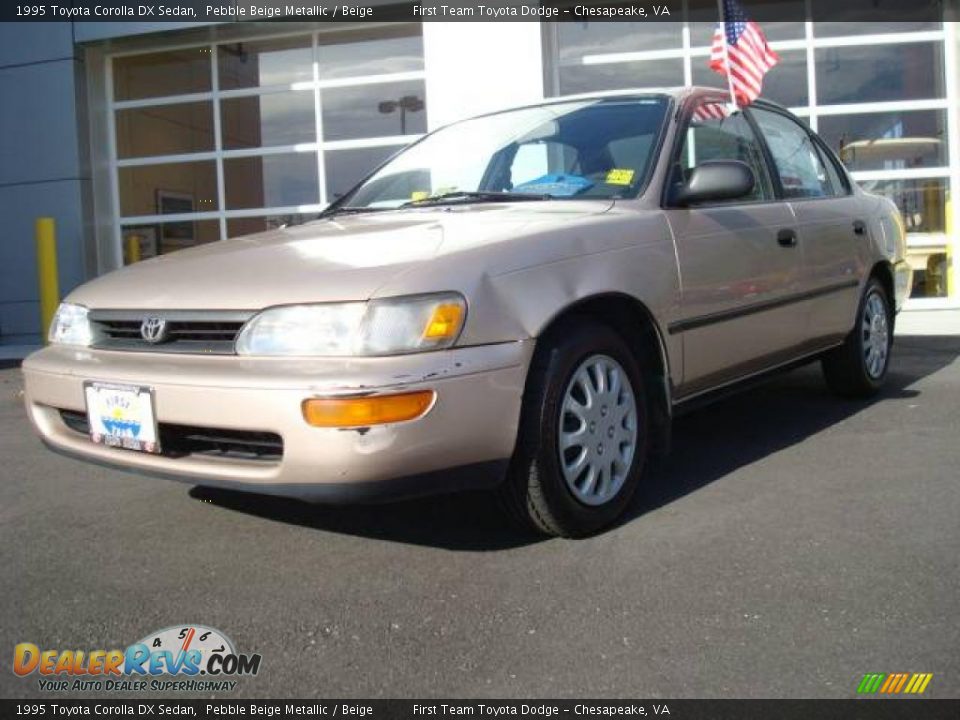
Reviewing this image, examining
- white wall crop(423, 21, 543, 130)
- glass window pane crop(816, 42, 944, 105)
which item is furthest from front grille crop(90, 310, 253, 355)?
glass window pane crop(816, 42, 944, 105)

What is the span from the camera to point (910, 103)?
8.69 m

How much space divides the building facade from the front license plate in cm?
633

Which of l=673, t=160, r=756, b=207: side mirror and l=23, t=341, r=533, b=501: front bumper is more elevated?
l=673, t=160, r=756, b=207: side mirror

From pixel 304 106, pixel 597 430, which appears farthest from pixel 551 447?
pixel 304 106

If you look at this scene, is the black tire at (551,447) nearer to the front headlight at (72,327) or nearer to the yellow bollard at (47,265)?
the front headlight at (72,327)

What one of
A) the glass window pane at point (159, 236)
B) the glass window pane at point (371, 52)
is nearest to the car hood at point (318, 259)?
the glass window pane at point (371, 52)

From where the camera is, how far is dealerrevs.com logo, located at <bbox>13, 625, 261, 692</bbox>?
219 cm

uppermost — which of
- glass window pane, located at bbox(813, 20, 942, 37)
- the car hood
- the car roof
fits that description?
glass window pane, located at bbox(813, 20, 942, 37)

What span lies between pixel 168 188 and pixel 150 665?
882 centimetres

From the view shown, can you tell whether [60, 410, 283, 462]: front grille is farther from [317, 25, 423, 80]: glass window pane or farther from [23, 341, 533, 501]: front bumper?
[317, 25, 423, 80]: glass window pane

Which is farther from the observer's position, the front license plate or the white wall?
the white wall

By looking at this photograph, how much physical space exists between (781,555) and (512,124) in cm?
221

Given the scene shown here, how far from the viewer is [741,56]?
4.54 metres
